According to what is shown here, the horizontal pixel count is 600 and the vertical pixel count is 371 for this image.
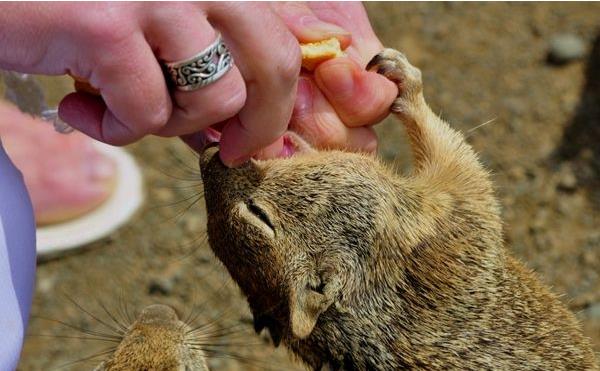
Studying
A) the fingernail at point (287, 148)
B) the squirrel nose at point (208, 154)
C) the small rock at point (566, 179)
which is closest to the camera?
the squirrel nose at point (208, 154)

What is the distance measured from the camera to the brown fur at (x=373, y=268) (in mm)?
1670

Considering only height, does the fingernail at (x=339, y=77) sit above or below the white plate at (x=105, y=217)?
above

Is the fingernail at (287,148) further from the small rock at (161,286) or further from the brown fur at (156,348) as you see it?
the small rock at (161,286)

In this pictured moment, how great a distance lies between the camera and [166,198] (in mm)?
3043

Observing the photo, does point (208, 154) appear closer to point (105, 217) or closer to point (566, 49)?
point (105, 217)

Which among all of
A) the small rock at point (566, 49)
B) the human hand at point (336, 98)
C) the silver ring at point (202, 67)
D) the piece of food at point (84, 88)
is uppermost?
the silver ring at point (202, 67)

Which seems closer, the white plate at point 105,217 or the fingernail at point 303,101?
the fingernail at point 303,101

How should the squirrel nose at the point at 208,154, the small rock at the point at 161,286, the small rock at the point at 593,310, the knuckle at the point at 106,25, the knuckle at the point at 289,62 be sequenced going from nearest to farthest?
the knuckle at the point at 106,25 < the knuckle at the point at 289,62 < the squirrel nose at the point at 208,154 < the small rock at the point at 593,310 < the small rock at the point at 161,286

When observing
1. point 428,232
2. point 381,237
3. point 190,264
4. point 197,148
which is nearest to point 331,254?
point 381,237

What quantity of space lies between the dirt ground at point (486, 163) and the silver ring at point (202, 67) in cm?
144

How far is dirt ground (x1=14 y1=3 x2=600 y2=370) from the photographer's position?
278 cm

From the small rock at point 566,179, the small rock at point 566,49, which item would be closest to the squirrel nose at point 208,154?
the small rock at point 566,179

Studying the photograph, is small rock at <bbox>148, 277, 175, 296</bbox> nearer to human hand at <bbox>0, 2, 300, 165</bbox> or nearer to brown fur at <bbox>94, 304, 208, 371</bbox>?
brown fur at <bbox>94, 304, 208, 371</bbox>

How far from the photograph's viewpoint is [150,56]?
3.74 feet
